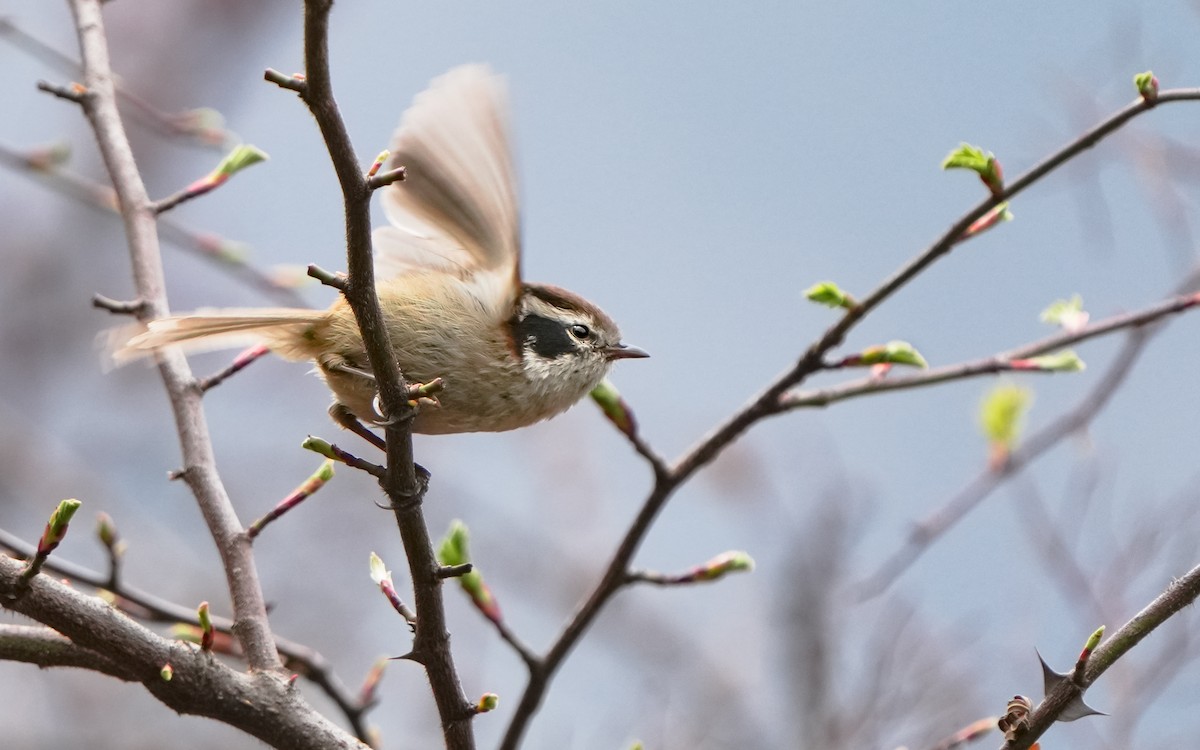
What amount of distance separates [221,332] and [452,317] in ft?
1.90

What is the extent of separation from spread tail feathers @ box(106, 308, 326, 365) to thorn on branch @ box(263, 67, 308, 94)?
1.26m

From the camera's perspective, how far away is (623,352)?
136 inches

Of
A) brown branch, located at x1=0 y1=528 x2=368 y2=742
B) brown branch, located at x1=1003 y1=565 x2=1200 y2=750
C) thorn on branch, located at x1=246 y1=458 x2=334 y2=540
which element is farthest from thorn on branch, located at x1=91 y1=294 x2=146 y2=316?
brown branch, located at x1=1003 y1=565 x2=1200 y2=750

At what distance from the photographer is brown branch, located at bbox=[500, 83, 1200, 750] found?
262 cm

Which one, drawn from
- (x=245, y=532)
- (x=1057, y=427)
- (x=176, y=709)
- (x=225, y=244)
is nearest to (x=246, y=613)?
(x=245, y=532)

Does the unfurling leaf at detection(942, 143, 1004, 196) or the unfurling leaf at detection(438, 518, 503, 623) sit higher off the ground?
the unfurling leaf at detection(942, 143, 1004, 196)

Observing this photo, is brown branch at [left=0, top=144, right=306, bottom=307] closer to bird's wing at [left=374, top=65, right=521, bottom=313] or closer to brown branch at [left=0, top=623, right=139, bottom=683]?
bird's wing at [left=374, top=65, right=521, bottom=313]

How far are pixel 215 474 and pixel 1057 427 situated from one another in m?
2.64

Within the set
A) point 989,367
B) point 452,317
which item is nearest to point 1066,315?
point 989,367

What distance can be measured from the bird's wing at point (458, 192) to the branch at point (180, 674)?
3.74 ft

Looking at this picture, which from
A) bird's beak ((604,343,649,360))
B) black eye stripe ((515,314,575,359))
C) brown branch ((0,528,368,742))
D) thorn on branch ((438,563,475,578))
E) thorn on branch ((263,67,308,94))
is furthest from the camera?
bird's beak ((604,343,649,360))

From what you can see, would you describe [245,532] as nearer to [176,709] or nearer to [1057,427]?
[176,709]

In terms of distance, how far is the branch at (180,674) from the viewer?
2064 millimetres

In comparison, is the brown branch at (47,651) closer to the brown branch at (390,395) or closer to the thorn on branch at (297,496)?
the thorn on branch at (297,496)
